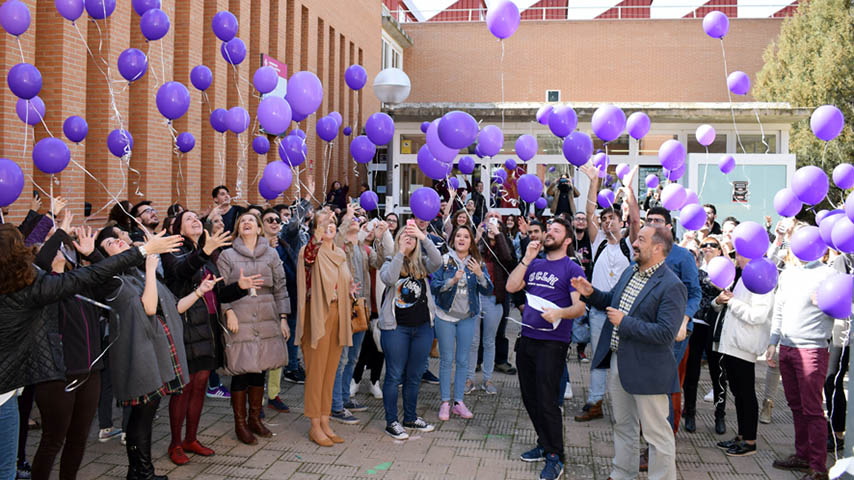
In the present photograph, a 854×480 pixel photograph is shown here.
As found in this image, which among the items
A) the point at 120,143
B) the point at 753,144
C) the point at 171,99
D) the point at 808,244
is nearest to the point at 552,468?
the point at 808,244

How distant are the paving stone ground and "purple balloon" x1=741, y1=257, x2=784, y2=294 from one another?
1.46 m

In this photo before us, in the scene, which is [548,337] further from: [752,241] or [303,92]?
[303,92]

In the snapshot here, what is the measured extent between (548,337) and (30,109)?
240 inches

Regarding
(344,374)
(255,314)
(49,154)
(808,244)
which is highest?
(49,154)

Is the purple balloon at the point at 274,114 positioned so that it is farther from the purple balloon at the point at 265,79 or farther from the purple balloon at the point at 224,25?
the purple balloon at the point at 224,25

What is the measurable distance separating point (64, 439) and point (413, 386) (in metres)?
2.74

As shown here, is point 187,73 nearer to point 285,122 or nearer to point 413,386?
point 285,122

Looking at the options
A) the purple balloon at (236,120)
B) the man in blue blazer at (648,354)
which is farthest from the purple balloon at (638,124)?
the purple balloon at (236,120)

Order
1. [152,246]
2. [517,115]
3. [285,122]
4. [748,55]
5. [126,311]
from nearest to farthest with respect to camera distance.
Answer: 1. [152,246]
2. [126,311]
3. [285,122]
4. [517,115]
5. [748,55]

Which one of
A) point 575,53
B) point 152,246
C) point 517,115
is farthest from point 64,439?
point 575,53

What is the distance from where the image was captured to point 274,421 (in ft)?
20.8

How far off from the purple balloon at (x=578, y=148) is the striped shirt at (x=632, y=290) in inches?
81.7

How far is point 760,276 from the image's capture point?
4.77 metres

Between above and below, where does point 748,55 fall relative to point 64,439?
above
